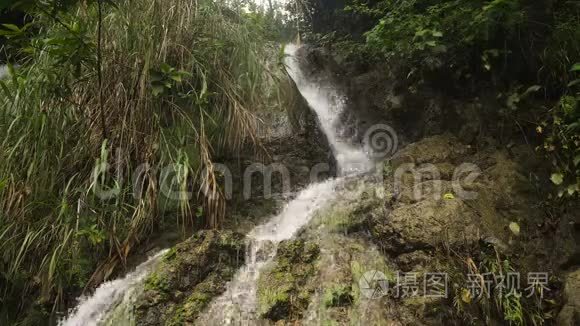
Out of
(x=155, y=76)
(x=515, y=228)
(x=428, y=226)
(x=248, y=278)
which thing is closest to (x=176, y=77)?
(x=155, y=76)

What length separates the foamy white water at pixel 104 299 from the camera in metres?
2.93

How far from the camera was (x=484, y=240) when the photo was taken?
2803 mm

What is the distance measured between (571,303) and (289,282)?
1.75 metres

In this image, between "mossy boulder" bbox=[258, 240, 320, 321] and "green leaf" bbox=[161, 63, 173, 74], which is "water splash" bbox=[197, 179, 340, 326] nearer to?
"mossy boulder" bbox=[258, 240, 320, 321]

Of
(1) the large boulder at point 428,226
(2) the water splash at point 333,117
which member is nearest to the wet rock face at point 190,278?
(1) the large boulder at point 428,226

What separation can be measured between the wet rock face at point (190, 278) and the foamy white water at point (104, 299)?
0.22 m

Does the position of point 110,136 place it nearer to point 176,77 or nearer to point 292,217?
point 176,77

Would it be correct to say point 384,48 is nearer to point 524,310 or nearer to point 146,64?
point 146,64

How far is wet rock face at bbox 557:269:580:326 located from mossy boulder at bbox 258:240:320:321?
1.53 m

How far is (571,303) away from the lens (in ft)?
8.27

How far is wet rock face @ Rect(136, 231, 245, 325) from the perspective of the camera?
271 centimetres

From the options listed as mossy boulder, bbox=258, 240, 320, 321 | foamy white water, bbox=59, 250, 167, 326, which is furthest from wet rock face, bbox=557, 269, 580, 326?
foamy white water, bbox=59, 250, 167, 326

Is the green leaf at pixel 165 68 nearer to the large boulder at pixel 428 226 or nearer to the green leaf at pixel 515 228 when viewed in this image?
the large boulder at pixel 428 226

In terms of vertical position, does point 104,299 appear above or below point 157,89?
below
